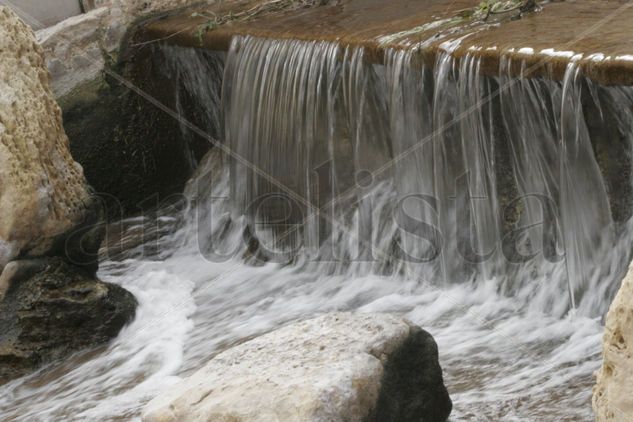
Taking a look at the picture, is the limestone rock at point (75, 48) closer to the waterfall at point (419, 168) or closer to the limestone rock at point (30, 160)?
the waterfall at point (419, 168)

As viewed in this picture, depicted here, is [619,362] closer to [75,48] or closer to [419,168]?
[419,168]

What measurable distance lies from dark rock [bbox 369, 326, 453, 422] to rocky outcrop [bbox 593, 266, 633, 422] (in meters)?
0.89

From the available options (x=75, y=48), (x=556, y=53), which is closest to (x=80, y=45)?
(x=75, y=48)

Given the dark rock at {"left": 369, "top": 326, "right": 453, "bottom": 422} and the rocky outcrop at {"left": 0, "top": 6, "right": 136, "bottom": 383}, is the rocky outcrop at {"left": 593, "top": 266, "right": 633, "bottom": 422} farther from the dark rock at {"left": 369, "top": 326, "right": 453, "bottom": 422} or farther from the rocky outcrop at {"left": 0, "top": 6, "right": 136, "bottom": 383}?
the rocky outcrop at {"left": 0, "top": 6, "right": 136, "bottom": 383}

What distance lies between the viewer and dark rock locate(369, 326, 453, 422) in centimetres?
371

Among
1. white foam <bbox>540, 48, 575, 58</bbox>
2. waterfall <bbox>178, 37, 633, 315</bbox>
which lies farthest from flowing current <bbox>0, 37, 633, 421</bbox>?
white foam <bbox>540, 48, 575, 58</bbox>

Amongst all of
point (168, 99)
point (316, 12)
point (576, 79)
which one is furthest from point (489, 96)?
point (168, 99)

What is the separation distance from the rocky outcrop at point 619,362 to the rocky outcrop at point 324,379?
0.88 metres

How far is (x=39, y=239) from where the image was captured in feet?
19.0

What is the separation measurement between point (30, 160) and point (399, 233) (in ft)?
6.53

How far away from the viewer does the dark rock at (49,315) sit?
5539mm

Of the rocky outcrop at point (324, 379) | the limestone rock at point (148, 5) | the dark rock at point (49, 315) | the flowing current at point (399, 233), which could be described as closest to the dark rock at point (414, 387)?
the rocky outcrop at point (324, 379)

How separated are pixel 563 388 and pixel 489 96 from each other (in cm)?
161

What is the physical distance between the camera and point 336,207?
21.0ft
